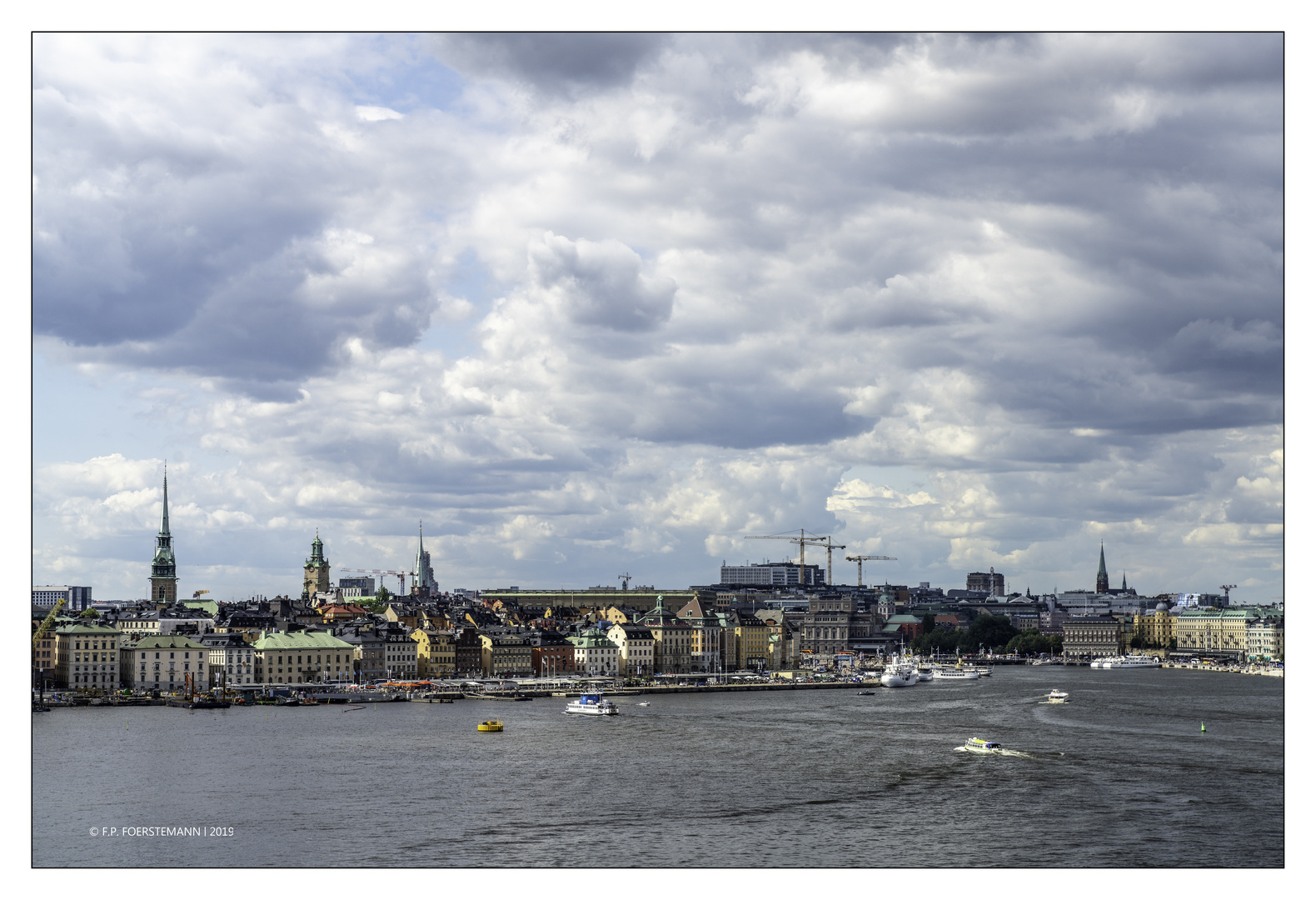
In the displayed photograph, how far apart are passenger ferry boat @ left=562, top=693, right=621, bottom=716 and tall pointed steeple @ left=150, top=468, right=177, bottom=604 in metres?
48.1

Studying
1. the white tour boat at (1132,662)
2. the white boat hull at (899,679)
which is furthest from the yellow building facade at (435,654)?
the white tour boat at (1132,662)

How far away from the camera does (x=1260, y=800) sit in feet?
96.5

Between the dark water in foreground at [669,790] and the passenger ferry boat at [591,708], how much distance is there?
3396mm

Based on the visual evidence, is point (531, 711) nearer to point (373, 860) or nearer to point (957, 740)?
point (957, 740)

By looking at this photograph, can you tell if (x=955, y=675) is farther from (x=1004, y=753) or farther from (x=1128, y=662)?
(x=1004, y=753)

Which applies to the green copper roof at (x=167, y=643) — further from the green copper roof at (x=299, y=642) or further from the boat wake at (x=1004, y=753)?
the boat wake at (x=1004, y=753)

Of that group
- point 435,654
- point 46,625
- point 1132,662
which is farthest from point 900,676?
point 46,625

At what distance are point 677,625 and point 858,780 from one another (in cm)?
Answer: 6208

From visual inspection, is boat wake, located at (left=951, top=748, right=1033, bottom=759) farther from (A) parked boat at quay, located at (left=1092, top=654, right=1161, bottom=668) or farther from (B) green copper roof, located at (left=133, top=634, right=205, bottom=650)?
(A) parked boat at quay, located at (left=1092, top=654, right=1161, bottom=668)

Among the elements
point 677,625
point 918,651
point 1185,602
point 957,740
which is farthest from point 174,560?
point 1185,602

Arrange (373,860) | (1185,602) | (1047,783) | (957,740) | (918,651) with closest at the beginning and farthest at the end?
(373,860) → (1047,783) → (957,740) → (918,651) → (1185,602)

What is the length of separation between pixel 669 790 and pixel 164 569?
76.5 m

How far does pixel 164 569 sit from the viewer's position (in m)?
99.8

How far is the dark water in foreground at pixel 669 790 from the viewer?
24.1m
